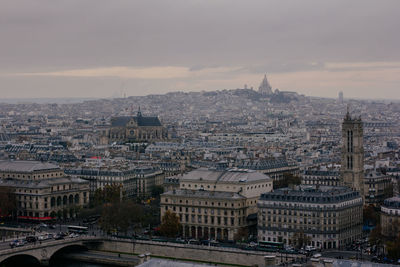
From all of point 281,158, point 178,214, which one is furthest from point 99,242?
point 281,158

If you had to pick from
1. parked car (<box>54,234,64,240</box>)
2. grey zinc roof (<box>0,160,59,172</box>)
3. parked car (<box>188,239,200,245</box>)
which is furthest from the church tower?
grey zinc roof (<box>0,160,59,172</box>)

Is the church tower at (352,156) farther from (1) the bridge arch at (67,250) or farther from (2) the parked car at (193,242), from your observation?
(1) the bridge arch at (67,250)

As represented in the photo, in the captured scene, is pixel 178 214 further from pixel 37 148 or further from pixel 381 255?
pixel 37 148

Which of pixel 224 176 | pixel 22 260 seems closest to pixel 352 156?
pixel 224 176

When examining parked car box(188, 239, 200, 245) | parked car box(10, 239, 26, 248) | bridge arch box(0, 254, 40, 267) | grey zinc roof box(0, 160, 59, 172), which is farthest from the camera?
grey zinc roof box(0, 160, 59, 172)

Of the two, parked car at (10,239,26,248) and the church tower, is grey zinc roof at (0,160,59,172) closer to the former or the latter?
parked car at (10,239,26,248)

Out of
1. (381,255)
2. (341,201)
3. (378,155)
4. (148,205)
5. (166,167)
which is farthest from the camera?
(378,155)
